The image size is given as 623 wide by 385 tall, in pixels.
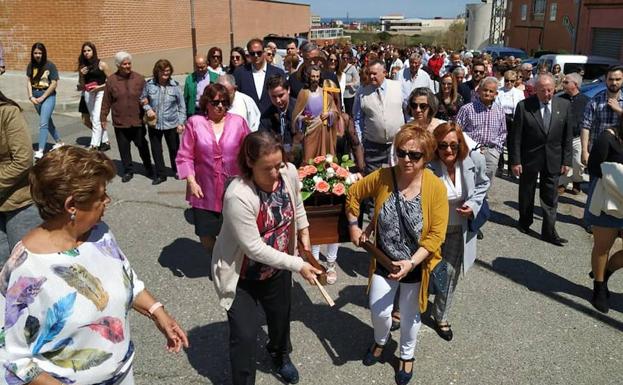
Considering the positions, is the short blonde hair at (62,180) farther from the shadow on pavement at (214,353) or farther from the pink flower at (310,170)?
the pink flower at (310,170)

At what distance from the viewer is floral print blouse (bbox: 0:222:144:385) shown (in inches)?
76.5

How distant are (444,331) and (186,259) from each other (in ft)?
8.97

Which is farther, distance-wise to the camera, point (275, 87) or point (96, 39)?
point (96, 39)

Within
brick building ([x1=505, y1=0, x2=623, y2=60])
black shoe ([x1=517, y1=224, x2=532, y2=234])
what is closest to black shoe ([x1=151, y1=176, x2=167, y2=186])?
black shoe ([x1=517, y1=224, x2=532, y2=234])

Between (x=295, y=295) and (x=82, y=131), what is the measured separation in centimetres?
847

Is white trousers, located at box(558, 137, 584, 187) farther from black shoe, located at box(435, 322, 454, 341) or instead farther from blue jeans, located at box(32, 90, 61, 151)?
blue jeans, located at box(32, 90, 61, 151)

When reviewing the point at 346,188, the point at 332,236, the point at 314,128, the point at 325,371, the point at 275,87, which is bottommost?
the point at 325,371

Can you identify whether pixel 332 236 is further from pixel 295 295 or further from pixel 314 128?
pixel 314 128

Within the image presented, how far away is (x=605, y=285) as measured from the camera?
4.74 m

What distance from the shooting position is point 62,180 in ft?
6.64

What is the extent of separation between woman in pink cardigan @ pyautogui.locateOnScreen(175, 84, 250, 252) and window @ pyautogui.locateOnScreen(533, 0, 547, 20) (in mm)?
40919

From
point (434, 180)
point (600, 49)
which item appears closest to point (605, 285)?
→ point (434, 180)

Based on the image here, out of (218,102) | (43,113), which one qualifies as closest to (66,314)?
(218,102)

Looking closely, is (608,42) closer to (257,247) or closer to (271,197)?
(271,197)
